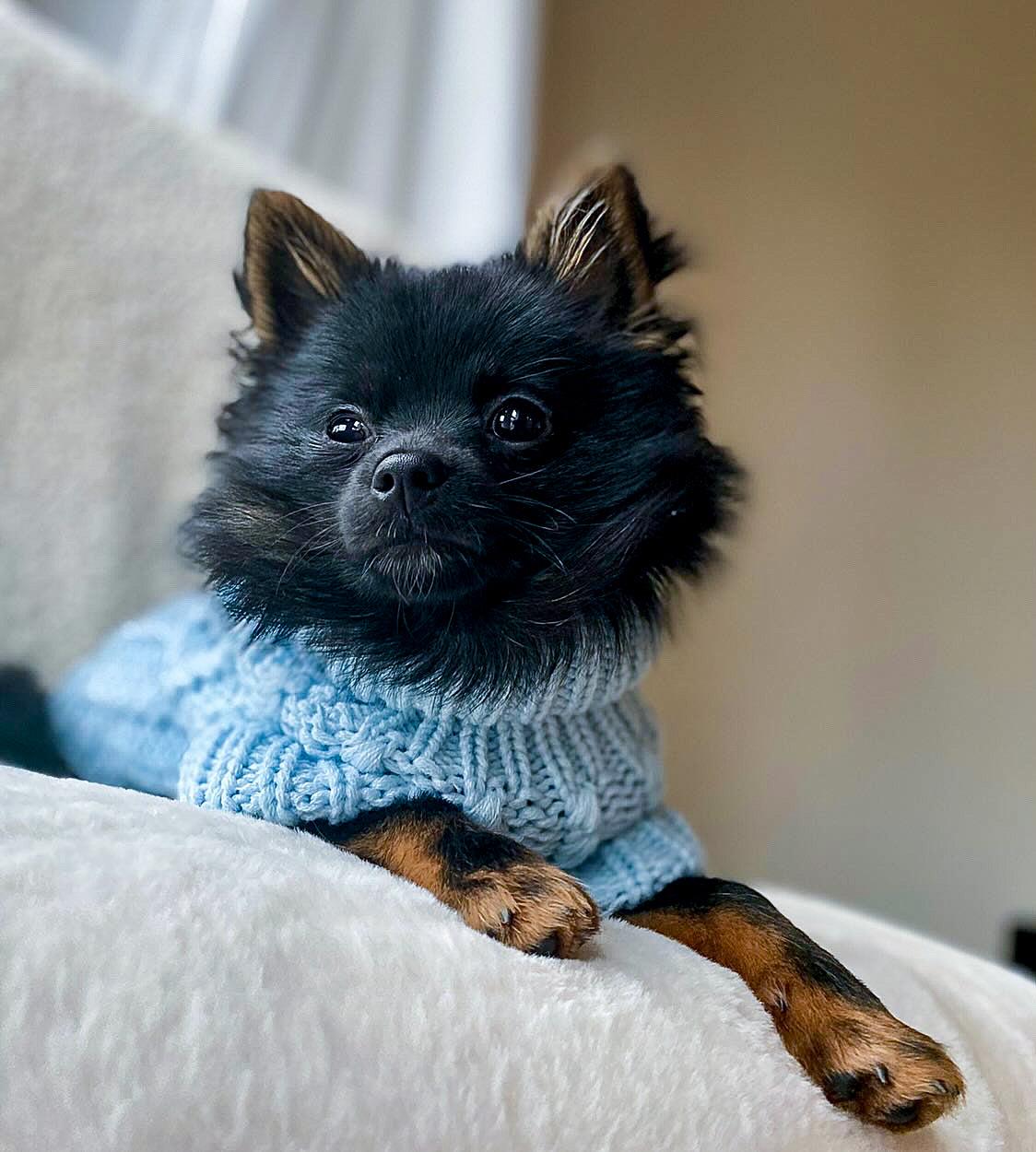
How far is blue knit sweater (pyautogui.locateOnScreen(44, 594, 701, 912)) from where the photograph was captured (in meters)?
0.68

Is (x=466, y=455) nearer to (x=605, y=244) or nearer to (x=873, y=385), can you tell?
(x=605, y=244)

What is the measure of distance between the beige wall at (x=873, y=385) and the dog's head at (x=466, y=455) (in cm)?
134

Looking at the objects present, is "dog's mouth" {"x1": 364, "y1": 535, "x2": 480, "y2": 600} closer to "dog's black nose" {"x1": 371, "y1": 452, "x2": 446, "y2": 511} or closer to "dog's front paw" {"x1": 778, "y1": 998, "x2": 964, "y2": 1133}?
"dog's black nose" {"x1": 371, "y1": 452, "x2": 446, "y2": 511}

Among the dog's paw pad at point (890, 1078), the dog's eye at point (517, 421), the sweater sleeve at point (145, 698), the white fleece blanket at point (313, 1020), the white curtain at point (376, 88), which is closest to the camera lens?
the white fleece blanket at point (313, 1020)

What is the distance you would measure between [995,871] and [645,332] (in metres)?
1.71

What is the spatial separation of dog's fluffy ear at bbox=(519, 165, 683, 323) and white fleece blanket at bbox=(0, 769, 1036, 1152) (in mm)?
396

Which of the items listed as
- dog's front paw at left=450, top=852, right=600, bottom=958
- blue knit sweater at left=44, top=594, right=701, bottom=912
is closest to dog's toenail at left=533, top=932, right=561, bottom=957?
dog's front paw at left=450, top=852, right=600, bottom=958

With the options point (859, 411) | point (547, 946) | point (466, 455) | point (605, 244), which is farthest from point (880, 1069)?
point (859, 411)

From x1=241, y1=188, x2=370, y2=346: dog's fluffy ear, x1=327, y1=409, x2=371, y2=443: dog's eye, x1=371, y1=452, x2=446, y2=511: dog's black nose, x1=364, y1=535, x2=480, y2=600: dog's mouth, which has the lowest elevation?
x1=364, y1=535, x2=480, y2=600: dog's mouth

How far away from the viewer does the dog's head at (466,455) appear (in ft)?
2.16

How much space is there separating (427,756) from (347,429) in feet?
0.67

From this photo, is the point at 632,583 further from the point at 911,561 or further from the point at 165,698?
the point at 911,561

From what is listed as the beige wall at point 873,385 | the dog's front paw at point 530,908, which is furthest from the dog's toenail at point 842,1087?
the beige wall at point 873,385

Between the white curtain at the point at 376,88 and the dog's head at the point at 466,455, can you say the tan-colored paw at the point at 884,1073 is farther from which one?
the white curtain at the point at 376,88
